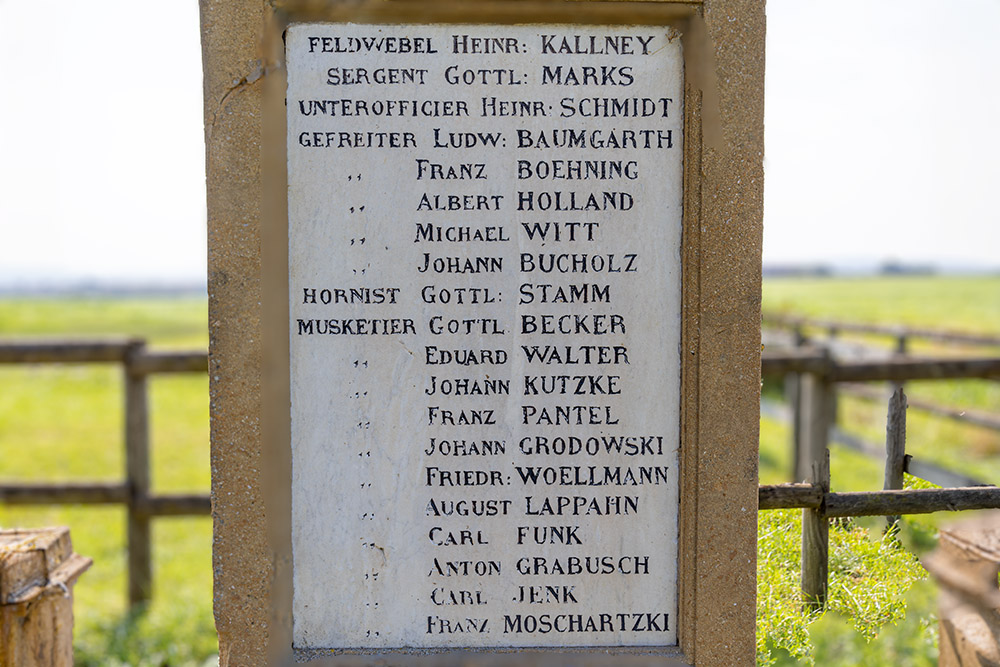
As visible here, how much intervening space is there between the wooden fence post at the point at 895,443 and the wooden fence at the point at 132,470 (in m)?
3.21

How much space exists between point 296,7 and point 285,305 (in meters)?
0.76

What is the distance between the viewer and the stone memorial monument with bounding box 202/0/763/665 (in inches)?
74.9

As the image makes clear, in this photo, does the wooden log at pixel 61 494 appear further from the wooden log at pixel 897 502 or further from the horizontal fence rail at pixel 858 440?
the wooden log at pixel 897 502

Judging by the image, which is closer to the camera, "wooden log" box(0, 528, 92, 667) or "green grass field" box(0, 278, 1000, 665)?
"wooden log" box(0, 528, 92, 667)

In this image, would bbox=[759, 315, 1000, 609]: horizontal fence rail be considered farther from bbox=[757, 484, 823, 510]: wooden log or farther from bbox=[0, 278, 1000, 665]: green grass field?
bbox=[0, 278, 1000, 665]: green grass field

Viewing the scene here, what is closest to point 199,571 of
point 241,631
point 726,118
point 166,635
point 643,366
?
point 166,635

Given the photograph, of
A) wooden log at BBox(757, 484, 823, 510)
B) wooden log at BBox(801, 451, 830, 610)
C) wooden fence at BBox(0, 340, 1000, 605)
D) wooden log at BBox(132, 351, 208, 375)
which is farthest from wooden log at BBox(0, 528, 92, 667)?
wooden log at BBox(801, 451, 830, 610)

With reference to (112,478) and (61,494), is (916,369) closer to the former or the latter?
(61,494)

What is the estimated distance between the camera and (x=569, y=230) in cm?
195

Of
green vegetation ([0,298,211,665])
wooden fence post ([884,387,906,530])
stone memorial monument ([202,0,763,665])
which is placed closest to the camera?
stone memorial monument ([202,0,763,665])

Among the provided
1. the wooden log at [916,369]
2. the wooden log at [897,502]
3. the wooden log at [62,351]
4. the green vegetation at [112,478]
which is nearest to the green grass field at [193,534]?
the green vegetation at [112,478]

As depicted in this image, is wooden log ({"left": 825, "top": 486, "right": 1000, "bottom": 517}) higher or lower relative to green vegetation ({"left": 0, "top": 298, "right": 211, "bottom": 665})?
higher

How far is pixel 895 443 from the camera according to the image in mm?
2275

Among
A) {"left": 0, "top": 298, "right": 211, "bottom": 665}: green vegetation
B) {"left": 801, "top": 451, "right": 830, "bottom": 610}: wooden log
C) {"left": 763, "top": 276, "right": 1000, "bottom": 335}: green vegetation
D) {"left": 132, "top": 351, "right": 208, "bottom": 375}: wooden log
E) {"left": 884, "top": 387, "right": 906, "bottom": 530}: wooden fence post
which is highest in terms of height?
{"left": 763, "top": 276, "right": 1000, "bottom": 335}: green vegetation
